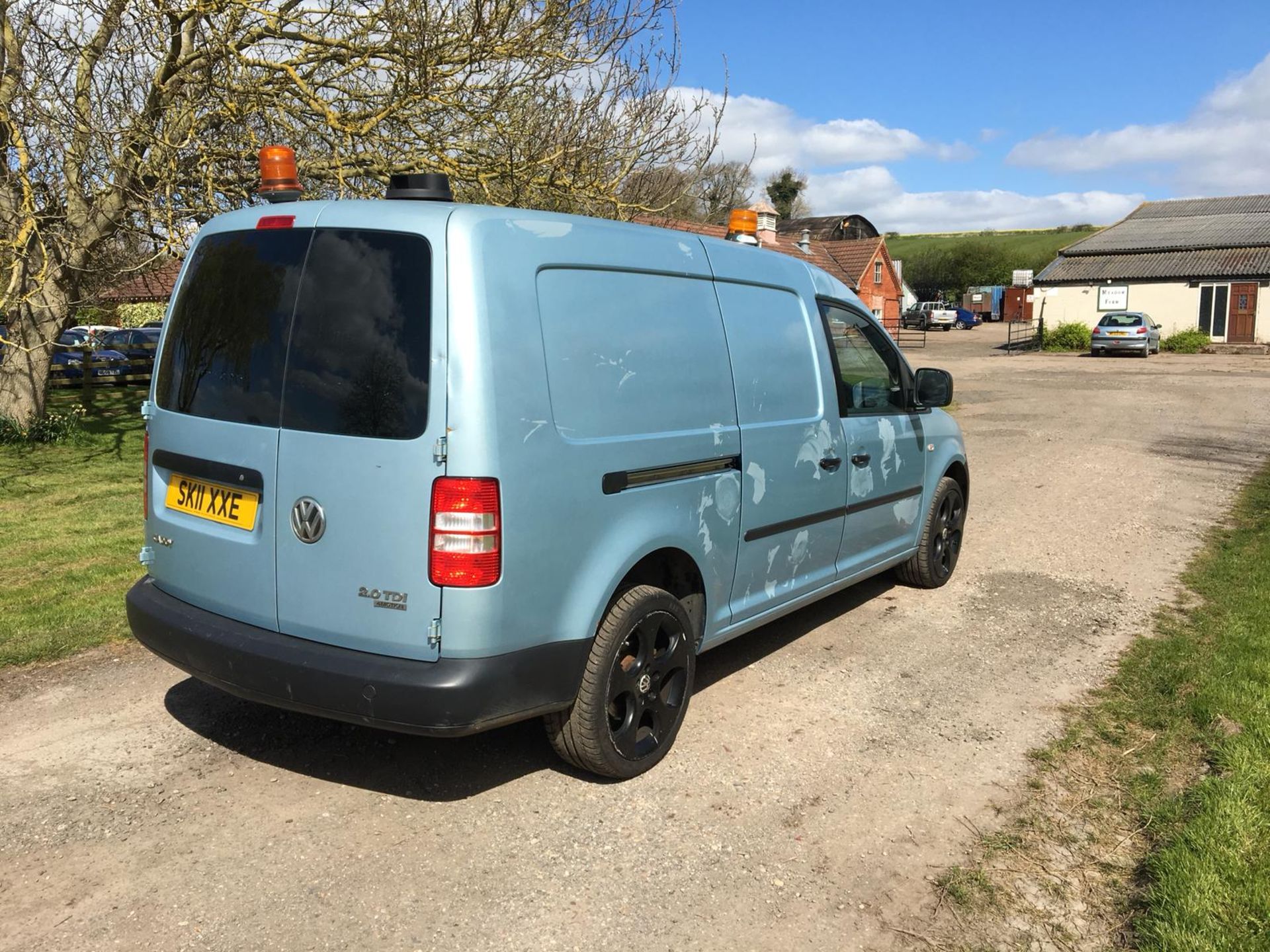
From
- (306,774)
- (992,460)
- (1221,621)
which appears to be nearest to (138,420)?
(992,460)

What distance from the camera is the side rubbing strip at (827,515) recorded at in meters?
4.42

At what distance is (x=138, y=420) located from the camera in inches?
613

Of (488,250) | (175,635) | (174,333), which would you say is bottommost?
(175,635)

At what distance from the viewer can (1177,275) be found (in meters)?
41.2

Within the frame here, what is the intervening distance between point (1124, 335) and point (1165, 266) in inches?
393

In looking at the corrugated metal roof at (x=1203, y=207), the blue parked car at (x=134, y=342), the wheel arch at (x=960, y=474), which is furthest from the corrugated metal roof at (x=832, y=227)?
the wheel arch at (x=960, y=474)

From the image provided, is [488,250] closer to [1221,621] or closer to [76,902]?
[76,902]

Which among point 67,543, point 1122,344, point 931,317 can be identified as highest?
point 931,317

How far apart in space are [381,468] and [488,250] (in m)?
0.78

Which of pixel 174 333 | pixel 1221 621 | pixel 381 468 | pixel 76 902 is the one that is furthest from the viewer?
pixel 1221 621

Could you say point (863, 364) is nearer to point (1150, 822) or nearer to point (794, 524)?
point (794, 524)

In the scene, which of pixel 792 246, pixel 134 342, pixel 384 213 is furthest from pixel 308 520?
pixel 792 246

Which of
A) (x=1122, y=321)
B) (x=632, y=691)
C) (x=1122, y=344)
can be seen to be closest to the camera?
(x=632, y=691)

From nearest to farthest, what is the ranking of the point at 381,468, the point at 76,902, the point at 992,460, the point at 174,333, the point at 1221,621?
the point at 76,902, the point at 381,468, the point at 174,333, the point at 1221,621, the point at 992,460
